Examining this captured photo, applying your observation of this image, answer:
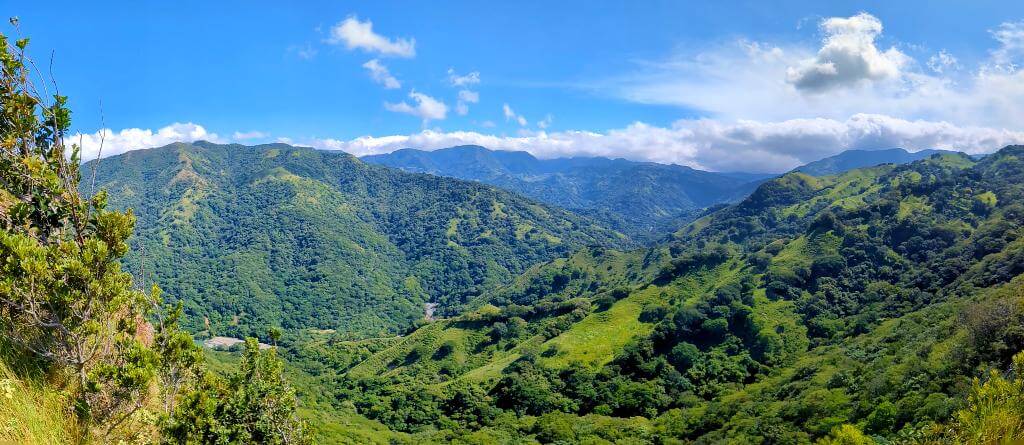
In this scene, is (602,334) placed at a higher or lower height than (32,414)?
lower

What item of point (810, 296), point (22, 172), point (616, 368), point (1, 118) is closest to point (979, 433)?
point (22, 172)

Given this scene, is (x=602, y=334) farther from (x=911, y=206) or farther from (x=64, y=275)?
(x=64, y=275)

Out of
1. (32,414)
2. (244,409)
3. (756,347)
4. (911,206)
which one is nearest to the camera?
(32,414)

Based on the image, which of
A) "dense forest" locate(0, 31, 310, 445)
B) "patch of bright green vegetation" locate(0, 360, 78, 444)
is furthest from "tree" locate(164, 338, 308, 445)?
"patch of bright green vegetation" locate(0, 360, 78, 444)

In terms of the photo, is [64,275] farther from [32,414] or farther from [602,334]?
[602,334]

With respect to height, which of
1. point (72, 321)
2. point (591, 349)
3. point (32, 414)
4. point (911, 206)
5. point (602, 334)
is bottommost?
point (591, 349)

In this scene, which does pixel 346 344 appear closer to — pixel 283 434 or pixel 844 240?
pixel 844 240

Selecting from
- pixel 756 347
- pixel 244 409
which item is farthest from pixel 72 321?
pixel 756 347

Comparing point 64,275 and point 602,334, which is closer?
point 64,275

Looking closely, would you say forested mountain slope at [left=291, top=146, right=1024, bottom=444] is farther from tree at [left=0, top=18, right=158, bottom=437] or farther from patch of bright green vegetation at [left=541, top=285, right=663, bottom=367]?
tree at [left=0, top=18, right=158, bottom=437]

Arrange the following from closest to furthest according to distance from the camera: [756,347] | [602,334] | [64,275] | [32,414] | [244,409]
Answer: [32,414] < [64,275] < [244,409] < [756,347] < [602,334]
